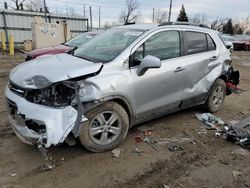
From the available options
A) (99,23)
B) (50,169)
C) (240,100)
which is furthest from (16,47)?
(99,23)

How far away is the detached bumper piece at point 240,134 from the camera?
4496 mm

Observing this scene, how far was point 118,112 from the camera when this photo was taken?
4039mm

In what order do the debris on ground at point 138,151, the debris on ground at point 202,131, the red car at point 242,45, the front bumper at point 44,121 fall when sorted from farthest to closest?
1. the red car at point 242,45
2. the debris on ground at point 202,131
3. the debris on ground at point 138,151
4. the front bumper at point 44,121

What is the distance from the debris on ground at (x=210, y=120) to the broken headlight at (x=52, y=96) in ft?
9.32

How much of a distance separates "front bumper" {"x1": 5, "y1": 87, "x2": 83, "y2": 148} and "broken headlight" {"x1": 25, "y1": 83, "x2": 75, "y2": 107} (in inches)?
2.9

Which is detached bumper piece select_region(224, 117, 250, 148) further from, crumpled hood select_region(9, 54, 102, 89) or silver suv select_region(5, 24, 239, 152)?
crumpled hood select_region(9, 54, 102, 89)

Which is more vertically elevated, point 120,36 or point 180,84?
point 120,36

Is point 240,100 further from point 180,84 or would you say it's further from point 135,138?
point 135,138

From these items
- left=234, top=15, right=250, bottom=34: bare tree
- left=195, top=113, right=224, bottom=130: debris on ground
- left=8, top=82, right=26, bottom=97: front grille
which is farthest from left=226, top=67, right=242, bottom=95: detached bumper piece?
left=234, top=15, right=250, bottom=34: bare tree

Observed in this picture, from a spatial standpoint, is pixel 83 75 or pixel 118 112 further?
pixel 118 112

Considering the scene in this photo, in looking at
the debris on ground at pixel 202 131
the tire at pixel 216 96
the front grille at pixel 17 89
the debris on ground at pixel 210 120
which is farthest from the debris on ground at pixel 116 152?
the tire at pixel 216 96

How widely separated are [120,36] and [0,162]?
268 cm

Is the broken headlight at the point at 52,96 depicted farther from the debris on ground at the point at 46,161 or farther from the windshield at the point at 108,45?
the windshield at the point at 108,45

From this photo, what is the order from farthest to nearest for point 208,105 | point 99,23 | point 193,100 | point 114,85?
1. point 99,23
2. point 208,105
3. point 193,100
4. point 114,85
